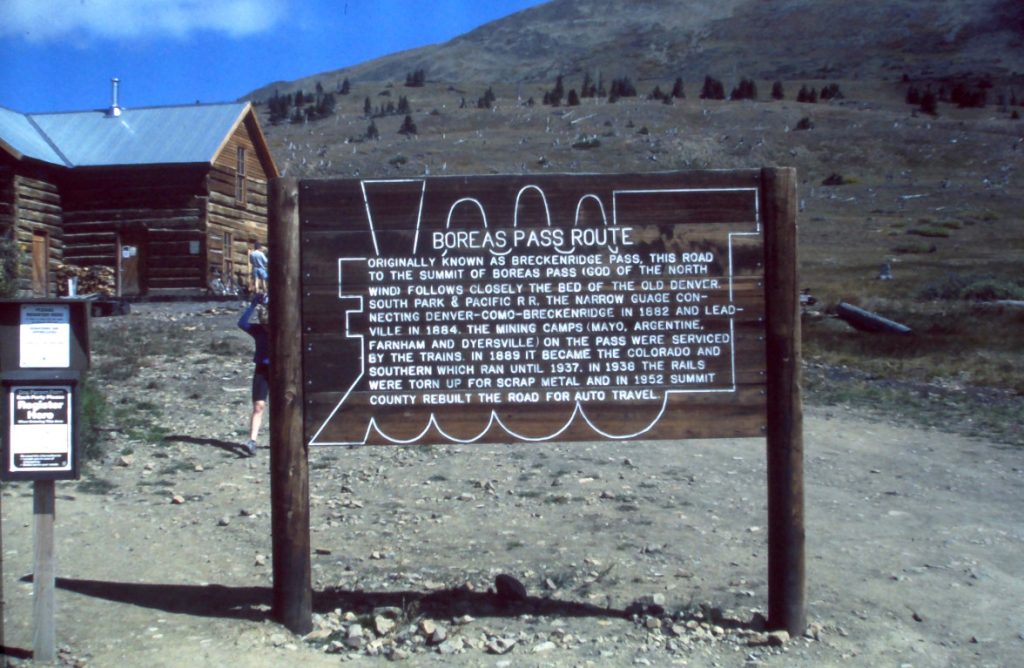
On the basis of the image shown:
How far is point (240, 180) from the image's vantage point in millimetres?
32312

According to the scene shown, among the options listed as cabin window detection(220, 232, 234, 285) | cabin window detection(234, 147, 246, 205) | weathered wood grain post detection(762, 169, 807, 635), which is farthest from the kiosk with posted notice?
cabin window detection(234, 147, 246, 205)

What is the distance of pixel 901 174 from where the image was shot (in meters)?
55.9

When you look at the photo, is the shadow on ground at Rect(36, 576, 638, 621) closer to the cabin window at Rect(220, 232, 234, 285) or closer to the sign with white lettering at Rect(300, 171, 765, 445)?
the sign with white lettering at Rect(300, 171, 765, 445)

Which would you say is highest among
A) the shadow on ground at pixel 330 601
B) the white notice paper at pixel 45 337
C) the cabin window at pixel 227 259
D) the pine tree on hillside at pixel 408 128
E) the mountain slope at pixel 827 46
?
the mountain slope at pixel 827 46

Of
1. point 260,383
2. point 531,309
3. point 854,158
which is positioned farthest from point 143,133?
point 854,158

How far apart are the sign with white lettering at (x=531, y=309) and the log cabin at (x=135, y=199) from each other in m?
25.6

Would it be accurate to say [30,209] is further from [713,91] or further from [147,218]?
[713,91]

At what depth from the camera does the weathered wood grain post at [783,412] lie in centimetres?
520

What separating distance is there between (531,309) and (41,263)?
27.9 metres

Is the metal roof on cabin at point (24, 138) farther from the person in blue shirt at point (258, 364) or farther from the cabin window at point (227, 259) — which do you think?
the person in blue shirt at point (258, 364)

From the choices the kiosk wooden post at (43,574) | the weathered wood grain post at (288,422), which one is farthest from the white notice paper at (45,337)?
the weathered wood grain post at (288,422)

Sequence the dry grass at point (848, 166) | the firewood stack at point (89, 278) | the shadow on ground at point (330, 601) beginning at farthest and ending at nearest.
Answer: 1. the firewood stack at point (89, 278)
2. the dry grass at point (848, 166)
3. the shadow on ground at point (330, 601)

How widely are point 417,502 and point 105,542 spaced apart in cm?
217

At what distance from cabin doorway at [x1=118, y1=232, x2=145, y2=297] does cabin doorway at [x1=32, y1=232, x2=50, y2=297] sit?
1.87 metres
